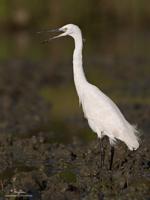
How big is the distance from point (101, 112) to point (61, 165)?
1.05 metres

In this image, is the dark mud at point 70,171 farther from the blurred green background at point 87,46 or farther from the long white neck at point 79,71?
the blurred green background at point 87,46

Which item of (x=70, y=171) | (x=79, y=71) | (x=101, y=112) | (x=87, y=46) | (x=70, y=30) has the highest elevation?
(x=87, y=46)

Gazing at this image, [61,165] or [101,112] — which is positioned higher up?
[101,112]

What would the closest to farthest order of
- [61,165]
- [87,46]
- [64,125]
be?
[61,165]
[64,125]
[87,46]

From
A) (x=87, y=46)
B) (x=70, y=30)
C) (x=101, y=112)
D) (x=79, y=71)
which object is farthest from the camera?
(x=87, y=46)

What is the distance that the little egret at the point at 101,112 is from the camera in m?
9.27

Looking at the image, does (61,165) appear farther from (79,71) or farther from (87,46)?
(87,46)

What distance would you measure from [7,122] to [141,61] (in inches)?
413

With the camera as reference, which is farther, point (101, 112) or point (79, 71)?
point (79, 71)

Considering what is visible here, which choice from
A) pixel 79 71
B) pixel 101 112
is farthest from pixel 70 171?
pixel 79 71

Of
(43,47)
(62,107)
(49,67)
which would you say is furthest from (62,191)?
(43,47)

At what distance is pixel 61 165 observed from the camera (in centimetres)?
1019

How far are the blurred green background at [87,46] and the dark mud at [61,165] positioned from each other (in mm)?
939

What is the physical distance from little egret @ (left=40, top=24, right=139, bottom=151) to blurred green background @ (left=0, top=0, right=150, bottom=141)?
423 centimetres
